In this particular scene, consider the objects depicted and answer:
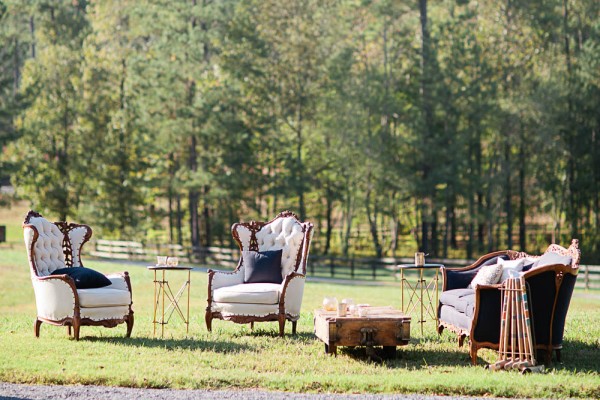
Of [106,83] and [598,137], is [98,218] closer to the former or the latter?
[106,83]

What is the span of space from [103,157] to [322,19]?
31.6 feet

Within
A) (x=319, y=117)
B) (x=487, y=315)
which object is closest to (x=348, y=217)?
(x=319, y=117)

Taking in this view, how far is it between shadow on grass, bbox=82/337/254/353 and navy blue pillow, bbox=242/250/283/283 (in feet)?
4.28

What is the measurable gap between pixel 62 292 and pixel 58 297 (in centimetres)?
8

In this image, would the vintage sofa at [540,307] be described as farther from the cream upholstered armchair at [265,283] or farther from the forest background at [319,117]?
the forest background at [319,117]

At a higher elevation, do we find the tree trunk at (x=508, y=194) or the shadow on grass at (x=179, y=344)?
the tree trunk at (x=508, y=194)

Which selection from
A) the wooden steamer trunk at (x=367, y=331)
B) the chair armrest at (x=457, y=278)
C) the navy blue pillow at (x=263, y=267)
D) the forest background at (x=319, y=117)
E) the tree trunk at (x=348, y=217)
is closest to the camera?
the wooden steamer trunk at (x=367, y=331)

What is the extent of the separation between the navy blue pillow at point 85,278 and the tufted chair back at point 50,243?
1.11 ft

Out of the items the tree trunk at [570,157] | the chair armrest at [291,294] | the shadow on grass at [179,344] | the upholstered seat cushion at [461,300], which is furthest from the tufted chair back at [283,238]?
the tree trunk at [570,157]

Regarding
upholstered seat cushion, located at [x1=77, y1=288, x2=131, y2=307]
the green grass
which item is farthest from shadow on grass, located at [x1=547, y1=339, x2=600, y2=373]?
upholstered seat cushion, located at [x1=77, y1=288, x2=131, y2=307]

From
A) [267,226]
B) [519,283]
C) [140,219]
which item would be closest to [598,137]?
[140,219]

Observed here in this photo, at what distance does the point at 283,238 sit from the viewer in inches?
455

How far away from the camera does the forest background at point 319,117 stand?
33.0 meters

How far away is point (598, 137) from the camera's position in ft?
111
